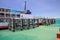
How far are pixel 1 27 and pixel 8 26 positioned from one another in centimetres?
62

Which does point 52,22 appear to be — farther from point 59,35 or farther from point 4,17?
point 59,35

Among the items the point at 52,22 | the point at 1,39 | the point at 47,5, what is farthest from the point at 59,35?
the point at 52,22

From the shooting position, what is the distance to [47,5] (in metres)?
8.88

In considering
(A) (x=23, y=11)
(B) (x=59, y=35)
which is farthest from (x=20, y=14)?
(B) (x=59, y=35)

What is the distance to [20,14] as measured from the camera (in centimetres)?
1230

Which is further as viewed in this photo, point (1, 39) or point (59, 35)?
point (1, 39)

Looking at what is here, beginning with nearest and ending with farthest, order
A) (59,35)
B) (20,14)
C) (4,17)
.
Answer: (59,35) → (4,17) → (20,14)

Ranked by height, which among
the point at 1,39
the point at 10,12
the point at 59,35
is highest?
the point at 10,12

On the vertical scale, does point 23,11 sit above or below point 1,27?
above

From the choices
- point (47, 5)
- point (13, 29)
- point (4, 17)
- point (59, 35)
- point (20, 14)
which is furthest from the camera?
point (20, 14)

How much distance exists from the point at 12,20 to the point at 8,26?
4.06 ft

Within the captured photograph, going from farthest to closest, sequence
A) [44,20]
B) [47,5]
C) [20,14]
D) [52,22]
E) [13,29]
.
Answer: [52,22]
[44,20]
[20,14]
[13,29]
[47,5]

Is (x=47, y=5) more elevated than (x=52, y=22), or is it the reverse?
(x=47, y=5)

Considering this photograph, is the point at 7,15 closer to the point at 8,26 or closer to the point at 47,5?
the point at 8,26
